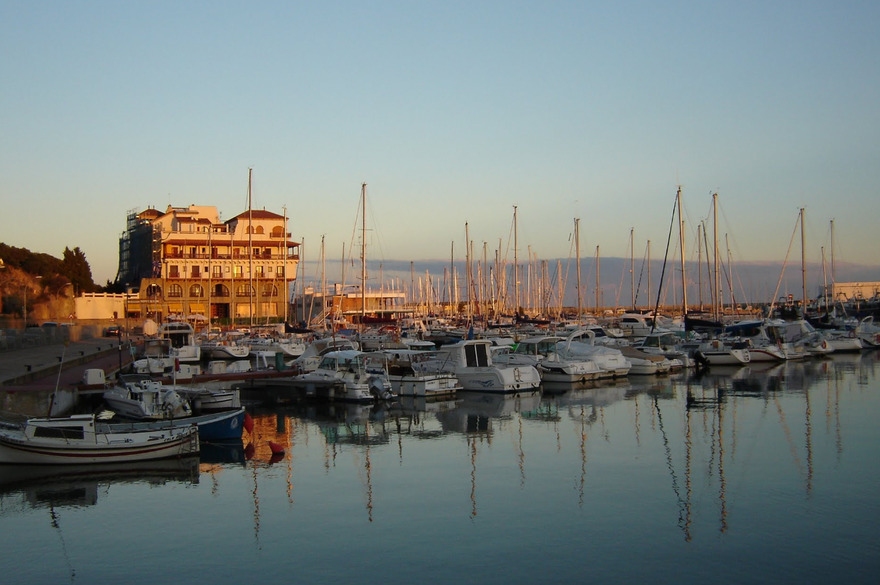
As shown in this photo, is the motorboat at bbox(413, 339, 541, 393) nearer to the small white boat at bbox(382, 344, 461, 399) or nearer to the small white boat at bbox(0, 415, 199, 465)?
the small white boat at bbox(382, 344, 461, 399)

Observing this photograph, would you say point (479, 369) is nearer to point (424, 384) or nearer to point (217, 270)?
point (424, 384)

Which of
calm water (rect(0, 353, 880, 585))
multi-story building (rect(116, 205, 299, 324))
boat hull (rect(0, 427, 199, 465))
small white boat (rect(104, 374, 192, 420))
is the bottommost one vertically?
calm water (rect(0, 353, 880, 585))

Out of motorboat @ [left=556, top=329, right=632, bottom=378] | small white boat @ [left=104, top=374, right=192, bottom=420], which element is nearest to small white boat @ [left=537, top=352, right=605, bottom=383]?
motorboat @ [left=556, top=329, right=632, bottom=378]

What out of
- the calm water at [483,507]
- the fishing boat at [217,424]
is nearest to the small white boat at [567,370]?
the calm water at [483,507]

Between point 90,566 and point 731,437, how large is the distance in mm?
18264

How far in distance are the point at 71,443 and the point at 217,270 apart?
78312 millimetres

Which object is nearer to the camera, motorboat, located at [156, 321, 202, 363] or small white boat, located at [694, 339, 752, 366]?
small white boat, located at [694, 339, 752, 366]

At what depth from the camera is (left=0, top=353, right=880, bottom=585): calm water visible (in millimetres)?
13078

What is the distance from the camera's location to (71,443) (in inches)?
796

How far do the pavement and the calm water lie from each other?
763 centimetres

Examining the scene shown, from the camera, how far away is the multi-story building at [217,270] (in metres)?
93.5

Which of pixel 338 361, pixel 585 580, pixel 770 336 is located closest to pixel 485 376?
pixel 338 361

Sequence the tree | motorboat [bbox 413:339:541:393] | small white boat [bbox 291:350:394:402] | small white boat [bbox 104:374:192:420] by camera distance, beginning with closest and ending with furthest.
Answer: small white boat [bbox 104:374:192:420], small white boat [bbox 291:350:394:402], motorboat [bbox 413:339:541:393], the tree

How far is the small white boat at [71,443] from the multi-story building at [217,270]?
231 ft
